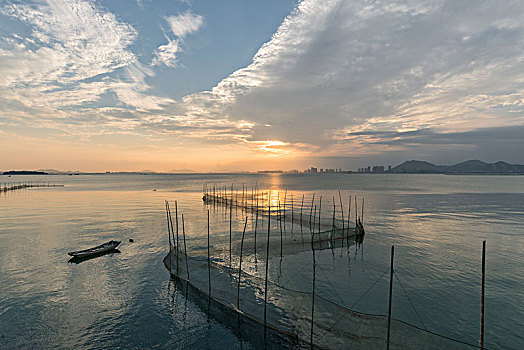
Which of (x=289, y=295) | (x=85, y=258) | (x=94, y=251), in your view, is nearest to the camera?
(x=289, y=295)

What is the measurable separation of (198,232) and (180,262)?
13539 millimetres

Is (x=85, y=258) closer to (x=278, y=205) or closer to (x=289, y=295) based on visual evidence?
(x=289, y=295)

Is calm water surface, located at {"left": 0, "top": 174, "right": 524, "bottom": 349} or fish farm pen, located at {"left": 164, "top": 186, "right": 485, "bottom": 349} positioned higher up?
fish farm pen, located at {"left": 164, "top": 186, "right": 485, "bottom": 349}

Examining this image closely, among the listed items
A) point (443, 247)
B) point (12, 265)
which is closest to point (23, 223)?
point (12, 265)

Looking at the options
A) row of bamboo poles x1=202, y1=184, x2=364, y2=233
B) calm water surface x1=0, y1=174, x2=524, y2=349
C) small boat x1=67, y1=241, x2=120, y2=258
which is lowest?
calm water surface x1=0, y1=174, x2=524, y2=349

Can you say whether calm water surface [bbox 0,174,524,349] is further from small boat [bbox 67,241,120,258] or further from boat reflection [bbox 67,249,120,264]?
small boat [bbox 67,241,120,258]

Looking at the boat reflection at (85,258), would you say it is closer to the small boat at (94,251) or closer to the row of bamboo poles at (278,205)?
the small boat at (94,251)

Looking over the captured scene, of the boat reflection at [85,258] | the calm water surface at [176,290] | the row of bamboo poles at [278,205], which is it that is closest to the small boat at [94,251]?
the boat reflection at [85,258]

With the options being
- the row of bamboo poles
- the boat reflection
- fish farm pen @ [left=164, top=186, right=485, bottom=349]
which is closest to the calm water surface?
the boat reflection

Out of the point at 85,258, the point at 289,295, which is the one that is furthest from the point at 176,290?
the point at 85,258

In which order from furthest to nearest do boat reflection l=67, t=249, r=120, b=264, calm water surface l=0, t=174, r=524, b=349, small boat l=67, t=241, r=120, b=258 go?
small boat l=67, t=241, r=120, b=258 < boat reflection l=67, t=249, r=120, b=264 < calm water surface l=0, t=174, r=524, b=349

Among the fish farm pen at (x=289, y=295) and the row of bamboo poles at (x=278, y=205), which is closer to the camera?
the fish farm pen at (x=289, y=295)

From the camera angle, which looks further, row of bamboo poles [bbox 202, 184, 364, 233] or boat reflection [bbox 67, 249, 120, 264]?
row of bamboo poles [bbox 202, 184, 364, 233]

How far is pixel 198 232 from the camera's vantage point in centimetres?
3112
